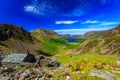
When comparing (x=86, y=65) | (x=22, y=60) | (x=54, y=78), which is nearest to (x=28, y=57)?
(x=22, y=60)

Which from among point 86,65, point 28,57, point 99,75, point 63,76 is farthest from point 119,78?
point 28,57

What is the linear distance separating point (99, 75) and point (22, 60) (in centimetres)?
5630

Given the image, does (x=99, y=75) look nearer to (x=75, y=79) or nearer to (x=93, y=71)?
(x=93, y=71)

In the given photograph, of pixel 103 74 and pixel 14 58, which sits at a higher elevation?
pixel 14 58

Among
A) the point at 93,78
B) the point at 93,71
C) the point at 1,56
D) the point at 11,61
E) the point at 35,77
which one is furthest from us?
the point at 1,56

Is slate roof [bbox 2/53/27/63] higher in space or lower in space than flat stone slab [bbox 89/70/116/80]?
higher

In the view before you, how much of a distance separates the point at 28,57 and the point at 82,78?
62.6 metres

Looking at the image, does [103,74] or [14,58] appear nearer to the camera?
[103,74]

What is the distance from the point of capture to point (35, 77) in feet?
97.0

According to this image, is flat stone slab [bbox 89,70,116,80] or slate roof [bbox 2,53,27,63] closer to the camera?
flat stone slab [bbox 89,70,116,80]

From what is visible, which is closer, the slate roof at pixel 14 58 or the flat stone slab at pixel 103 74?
the flat stone slab at pixel 103 74

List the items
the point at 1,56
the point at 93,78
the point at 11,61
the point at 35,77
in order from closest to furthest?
1. the point at 93,78
2. the point at 35,77
3. the point at 11,61
4. the point at 1,56

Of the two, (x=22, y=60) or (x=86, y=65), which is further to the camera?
(x=22, y=60)

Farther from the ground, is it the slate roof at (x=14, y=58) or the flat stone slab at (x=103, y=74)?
the slate roof at (x=14, y=58)
